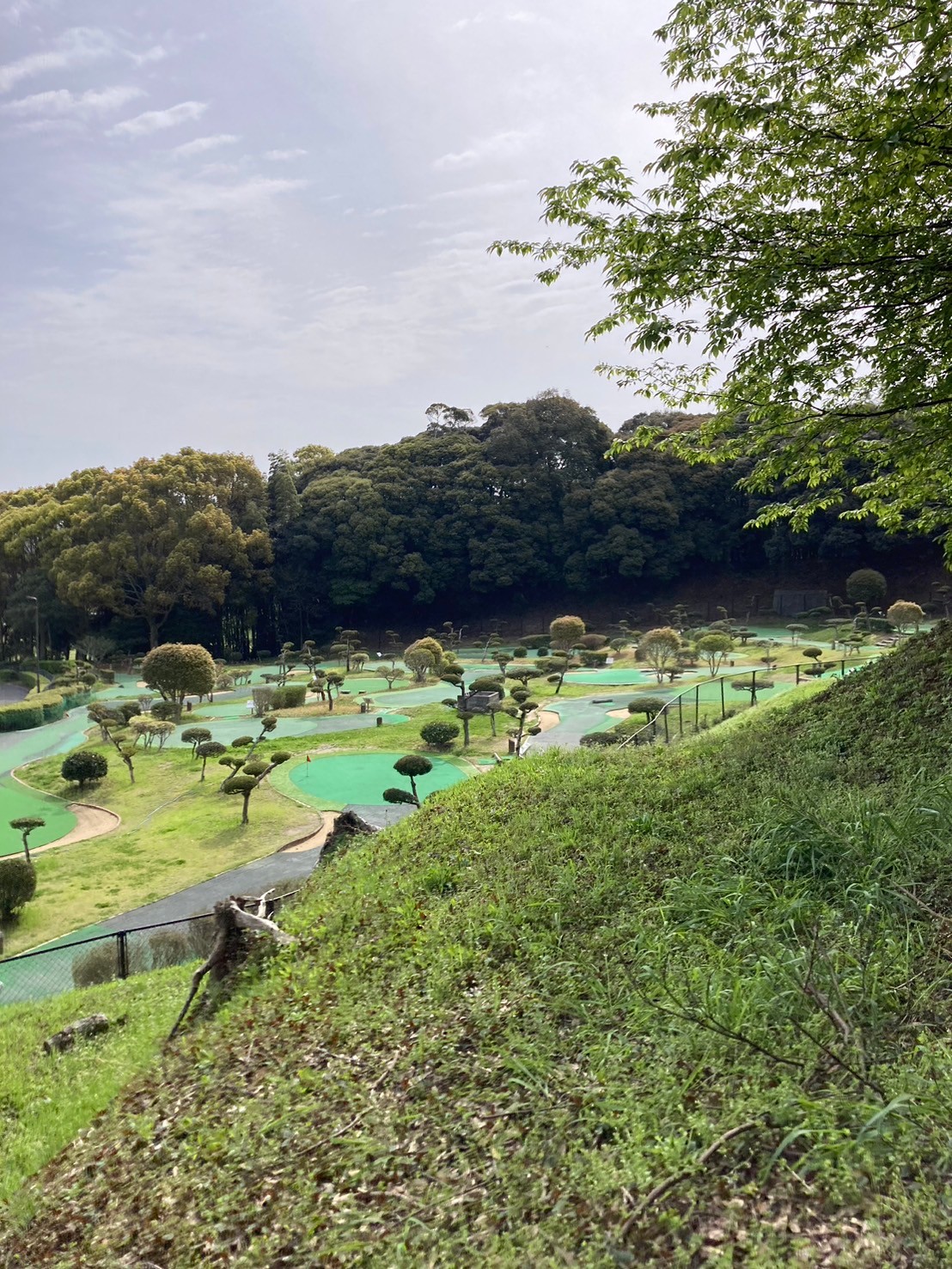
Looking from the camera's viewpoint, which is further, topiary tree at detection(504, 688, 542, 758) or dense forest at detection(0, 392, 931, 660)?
dense forest at detection(0, 392, 931, 660)

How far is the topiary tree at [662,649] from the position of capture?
97.1 feet

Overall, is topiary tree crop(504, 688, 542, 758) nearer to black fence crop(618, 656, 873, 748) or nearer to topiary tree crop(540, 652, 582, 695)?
black fence crop(618, 656, 873, 748)

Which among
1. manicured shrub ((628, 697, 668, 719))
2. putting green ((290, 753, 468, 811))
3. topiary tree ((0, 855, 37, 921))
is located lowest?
putting green ((290, 753, 468, 811))

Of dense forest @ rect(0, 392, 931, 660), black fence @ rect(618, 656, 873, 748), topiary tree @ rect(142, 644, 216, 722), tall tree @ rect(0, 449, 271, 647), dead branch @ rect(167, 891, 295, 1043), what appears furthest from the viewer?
dense forest @ rect(0, 392, 931, 660)

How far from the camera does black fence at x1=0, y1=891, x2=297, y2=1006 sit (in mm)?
10664

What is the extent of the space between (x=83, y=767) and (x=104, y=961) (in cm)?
1089

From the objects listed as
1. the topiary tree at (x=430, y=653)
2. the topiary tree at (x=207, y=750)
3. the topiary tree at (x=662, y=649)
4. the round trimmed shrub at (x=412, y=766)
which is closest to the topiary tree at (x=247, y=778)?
the topiary tree at (x=207, y=750)

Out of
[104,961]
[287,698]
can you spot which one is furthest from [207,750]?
[104,961]

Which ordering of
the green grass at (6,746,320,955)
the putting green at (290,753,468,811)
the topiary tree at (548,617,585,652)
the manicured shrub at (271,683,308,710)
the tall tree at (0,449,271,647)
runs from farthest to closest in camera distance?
1. the tall tree at (0,449,271,647)
2. the topiary tree at (548,617,585,652)
3. the manicured shrub at (271,683,308,710)
4. the putting green at (290,753,468,811)
5. the green grass at (6,746,320,955)

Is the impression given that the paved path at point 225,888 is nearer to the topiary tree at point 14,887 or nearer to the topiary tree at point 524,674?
the topiary tree at point 14,887

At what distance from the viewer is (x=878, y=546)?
135ft

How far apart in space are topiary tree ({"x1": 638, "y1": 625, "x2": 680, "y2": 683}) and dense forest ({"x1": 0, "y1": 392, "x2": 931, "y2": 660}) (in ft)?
51.2

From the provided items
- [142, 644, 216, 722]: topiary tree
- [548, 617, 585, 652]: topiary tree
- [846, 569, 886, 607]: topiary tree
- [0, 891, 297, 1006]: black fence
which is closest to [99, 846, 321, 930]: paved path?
[0, 891, 297, 1006]: black fence

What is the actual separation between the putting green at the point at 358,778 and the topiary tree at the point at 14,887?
6.83 meters
